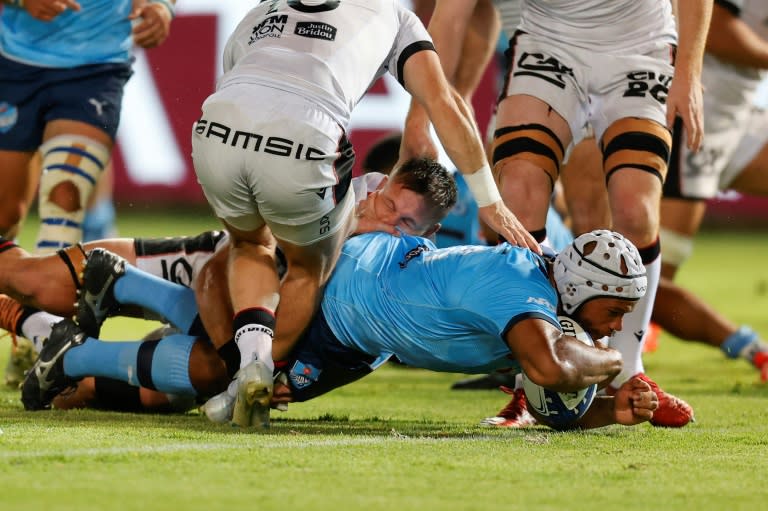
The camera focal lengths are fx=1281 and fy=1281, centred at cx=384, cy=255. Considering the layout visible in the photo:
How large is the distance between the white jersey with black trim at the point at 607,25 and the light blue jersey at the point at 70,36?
218cm

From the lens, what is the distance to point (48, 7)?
6.00m

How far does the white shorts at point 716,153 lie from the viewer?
7301mm

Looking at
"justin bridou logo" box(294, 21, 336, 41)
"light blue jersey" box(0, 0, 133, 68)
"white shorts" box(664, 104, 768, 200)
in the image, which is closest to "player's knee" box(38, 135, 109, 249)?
"light blue jersey" box(0, 0, 133, 68)

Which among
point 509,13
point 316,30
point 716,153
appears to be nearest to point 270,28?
point 316,30

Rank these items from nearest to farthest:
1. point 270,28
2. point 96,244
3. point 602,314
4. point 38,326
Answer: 1. point 602,314
2. point 270,28
3. point 38,326
4. point 96,244

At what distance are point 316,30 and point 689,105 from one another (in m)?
1.51

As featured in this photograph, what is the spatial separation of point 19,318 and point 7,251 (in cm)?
28

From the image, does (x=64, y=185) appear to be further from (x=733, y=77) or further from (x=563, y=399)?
(x=733, y=77)

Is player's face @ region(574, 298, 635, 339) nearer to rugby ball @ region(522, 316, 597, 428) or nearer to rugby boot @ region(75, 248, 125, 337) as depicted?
rugby ball @ region(522, 316, 597, 428)

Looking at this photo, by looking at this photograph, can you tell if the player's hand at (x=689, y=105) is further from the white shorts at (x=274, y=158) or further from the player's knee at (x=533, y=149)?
the white shorts at (x=274, y=158)

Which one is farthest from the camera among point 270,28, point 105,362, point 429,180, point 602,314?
point 429,180

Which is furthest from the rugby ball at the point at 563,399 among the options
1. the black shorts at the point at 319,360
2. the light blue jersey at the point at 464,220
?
the light blue jersey at the point at 464,220

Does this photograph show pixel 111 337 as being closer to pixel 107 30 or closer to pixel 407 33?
pixel 107 30

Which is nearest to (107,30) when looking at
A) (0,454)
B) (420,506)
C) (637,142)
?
(637,142)
